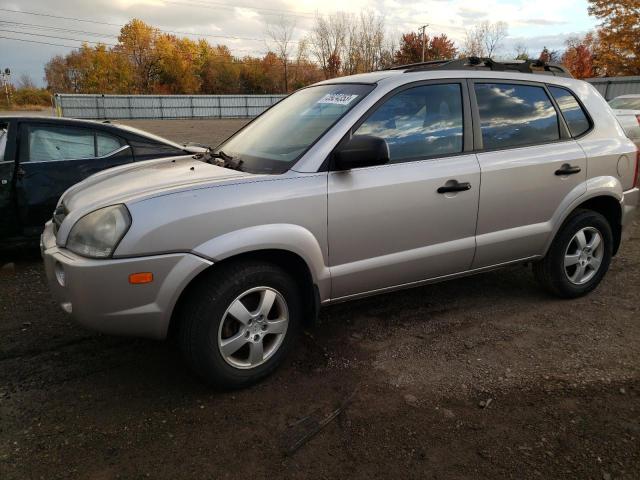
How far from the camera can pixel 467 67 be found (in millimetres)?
3777

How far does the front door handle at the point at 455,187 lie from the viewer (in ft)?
11.1

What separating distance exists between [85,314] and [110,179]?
1111 millimetres

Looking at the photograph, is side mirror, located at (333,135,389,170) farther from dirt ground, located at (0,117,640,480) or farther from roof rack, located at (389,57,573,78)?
dirt ground, located at (0,117,640,480)

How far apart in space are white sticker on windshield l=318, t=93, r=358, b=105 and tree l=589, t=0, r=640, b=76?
38070mm

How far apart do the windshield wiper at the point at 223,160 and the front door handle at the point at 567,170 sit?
2408mm

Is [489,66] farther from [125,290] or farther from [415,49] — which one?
[415,49]

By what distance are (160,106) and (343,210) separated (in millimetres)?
47913

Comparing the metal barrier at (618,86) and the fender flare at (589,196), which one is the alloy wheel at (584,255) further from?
the metal barrier at (618,86)

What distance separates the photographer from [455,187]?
343cm

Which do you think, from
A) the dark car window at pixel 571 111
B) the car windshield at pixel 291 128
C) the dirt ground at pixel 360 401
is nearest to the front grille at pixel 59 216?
the dirt ground at pixel 360 401

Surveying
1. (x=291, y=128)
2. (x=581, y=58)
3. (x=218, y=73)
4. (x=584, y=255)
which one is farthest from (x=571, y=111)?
(x=218, y=73)

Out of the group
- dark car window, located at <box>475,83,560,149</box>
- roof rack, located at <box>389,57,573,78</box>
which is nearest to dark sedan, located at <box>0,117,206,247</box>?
roof rack, located at <box>389,57,573,78</box>

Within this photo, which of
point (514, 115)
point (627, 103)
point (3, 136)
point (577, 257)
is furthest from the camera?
point (627, 103)

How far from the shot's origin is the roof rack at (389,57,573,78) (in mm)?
3695
